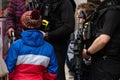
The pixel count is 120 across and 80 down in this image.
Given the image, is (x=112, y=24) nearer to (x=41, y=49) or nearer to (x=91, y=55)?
(x=91, y=55)

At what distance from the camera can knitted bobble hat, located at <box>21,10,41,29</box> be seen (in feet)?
19.2

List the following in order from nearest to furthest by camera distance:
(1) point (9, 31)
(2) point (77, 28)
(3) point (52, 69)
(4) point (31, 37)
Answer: (4) point (31, 37) < (3) point (52, 69) < (1) point (9, 31) < (2) point (77, 28)

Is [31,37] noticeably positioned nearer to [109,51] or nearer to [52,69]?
[52,69]

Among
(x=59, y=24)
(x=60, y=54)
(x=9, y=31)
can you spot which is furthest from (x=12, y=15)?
Answer: (x=60, y=54)

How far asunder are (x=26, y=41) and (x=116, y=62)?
1076 mm

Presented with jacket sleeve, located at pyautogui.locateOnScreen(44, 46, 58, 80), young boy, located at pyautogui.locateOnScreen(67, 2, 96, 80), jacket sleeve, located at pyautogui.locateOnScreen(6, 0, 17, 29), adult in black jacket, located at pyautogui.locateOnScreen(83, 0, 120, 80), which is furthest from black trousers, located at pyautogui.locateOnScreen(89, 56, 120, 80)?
jacket sleeve, located at pyautogui.locateOnScreen(6, 0, 17, 29)

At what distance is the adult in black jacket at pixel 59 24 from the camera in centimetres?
648

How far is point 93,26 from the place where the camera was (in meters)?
5.82

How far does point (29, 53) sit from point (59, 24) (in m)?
0.92

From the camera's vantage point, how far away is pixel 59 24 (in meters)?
6.57

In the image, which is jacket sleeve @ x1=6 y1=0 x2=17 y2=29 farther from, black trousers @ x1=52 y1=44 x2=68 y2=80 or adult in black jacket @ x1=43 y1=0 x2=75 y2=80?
black trousers @ x1=52 y1=44 x2=68 y2=80

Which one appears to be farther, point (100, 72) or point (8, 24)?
point (8, 24)

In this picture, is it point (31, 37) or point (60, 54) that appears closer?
point (31, 37)

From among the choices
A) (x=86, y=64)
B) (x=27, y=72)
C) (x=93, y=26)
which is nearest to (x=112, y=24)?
(x=93, y=26)
